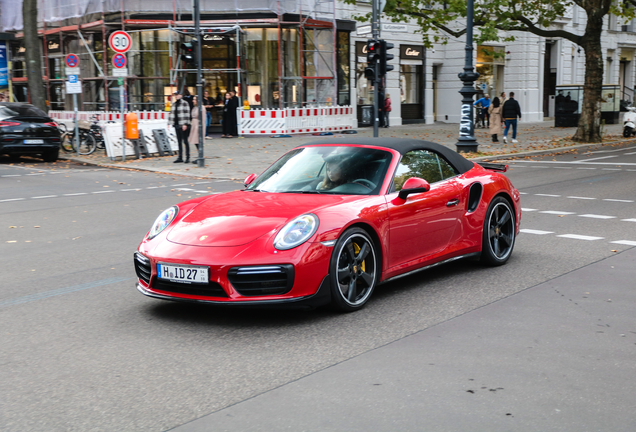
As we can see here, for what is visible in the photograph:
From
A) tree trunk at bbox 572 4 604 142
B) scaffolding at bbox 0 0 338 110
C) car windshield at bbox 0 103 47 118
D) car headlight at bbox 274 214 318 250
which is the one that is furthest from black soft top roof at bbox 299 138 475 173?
scaffolding at bbox 0 0 338 110

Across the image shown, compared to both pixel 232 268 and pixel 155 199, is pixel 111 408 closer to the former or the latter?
pixel 232 268

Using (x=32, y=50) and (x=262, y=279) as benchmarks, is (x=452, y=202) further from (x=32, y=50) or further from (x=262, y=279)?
(x=32, y=50)

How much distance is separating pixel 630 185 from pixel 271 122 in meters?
16.5

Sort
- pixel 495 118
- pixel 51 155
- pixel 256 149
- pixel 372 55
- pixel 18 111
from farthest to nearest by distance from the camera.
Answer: pixel 495 118, pixel 256 149, pixel 51 155, pixel 18 111, pixel 372 55

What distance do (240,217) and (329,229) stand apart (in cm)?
67

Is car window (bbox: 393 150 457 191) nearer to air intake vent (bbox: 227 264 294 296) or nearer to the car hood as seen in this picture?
the car hood

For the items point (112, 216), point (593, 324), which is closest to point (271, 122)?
point (112, 216)

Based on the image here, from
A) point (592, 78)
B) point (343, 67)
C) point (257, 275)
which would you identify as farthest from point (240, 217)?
point (343, 67)

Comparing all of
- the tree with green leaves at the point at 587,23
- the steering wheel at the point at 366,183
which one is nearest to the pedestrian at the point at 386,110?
the tree with green leaves at the point at 587,23

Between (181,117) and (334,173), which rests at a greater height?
(181,117)

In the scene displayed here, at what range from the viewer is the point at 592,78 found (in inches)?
1045

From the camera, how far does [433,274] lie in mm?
7012

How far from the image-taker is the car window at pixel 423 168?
20.6 ft

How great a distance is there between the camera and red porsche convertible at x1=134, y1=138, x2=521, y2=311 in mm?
5145
